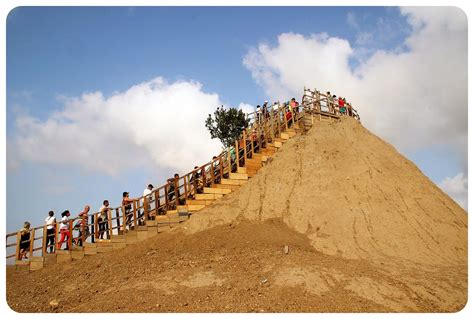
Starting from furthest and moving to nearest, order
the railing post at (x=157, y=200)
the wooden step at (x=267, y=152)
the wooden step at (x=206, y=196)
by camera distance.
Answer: the wooden step at (x=267, y=152) → the wooden step at (x=206, y=196) → the railing post at (x=157, y=200)

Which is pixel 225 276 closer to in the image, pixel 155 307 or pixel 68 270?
pixel 155 307

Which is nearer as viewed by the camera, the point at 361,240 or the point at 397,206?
the point at 361,240

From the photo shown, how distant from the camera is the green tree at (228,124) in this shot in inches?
1246

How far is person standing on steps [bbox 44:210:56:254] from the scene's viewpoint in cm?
1280

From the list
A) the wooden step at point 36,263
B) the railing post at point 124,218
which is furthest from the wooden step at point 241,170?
the wooden step at point 36,263

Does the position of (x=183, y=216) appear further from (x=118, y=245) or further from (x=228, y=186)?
(x=118, y=245)

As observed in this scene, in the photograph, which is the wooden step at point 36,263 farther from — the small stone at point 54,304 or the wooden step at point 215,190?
the wooden step at point 215,190

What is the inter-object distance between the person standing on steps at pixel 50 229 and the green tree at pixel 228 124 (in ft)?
63.9

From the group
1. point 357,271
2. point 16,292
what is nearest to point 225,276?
point 357,271

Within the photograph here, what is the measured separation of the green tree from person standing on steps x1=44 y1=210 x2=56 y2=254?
19.5 metres

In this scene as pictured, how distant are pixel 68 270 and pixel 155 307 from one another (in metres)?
5.42

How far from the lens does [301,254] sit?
10.4 m

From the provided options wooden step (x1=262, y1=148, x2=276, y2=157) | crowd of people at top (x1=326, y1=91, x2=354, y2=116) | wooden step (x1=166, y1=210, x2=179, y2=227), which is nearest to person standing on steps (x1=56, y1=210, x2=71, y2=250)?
wooden step (x1=166, y1=210, x2=179, y2=227)

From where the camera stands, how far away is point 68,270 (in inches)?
463
